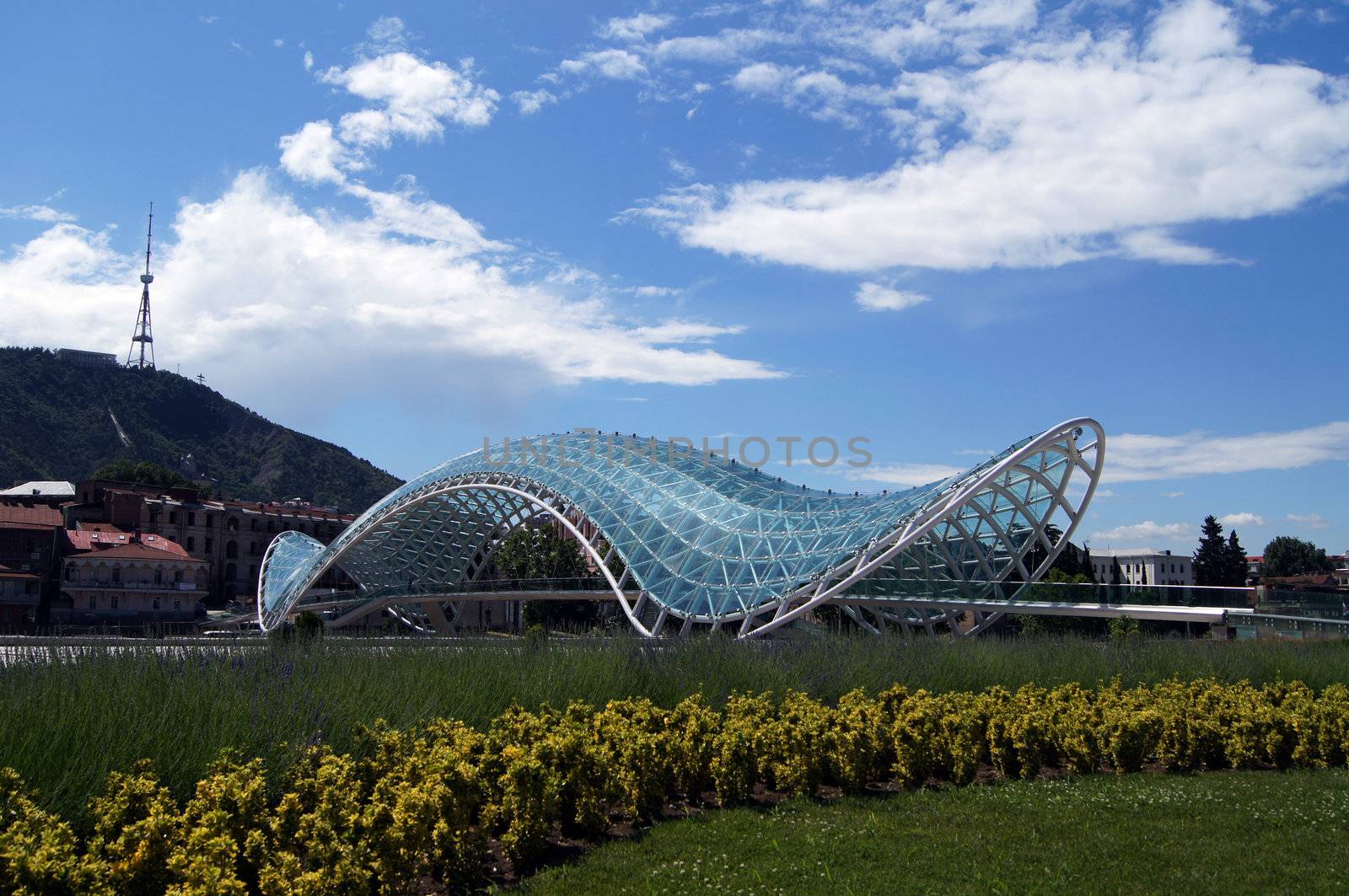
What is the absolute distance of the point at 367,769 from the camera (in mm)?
10984

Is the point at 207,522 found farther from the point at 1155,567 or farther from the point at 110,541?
the point at 1155,567

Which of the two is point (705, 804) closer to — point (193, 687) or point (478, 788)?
Answer: point (478, 788)

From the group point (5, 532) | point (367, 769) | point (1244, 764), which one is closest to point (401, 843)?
point (367, 769)

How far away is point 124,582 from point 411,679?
239 feet

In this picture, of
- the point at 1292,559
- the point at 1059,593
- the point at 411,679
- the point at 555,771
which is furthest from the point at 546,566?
the point at 1292,559

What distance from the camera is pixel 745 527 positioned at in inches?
1838

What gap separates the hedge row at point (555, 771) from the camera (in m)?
A: 8.43

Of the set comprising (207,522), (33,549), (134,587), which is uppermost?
(207,522)

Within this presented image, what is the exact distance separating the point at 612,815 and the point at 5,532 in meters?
79.0

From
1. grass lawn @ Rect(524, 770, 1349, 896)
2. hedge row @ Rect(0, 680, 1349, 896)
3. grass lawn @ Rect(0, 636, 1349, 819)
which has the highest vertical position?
grass lawn @ Rect(0, 636, 1349, 819)

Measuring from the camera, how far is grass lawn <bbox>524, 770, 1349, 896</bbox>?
31.7 feet

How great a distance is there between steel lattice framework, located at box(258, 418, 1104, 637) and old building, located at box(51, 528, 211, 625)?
15856 millimetres

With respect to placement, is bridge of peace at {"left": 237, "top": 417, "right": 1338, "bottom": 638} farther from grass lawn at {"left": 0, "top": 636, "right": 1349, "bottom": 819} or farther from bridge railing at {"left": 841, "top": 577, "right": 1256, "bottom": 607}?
grass lawn at {"left": 0, "top": 636, "right": 1349, "bottom": 819}

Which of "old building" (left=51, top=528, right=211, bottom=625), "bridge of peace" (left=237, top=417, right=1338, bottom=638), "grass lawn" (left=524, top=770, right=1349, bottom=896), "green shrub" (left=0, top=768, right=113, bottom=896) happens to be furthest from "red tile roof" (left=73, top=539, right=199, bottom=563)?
"grass lawn" (left=524, top=770, right=1349, bottom=896)
